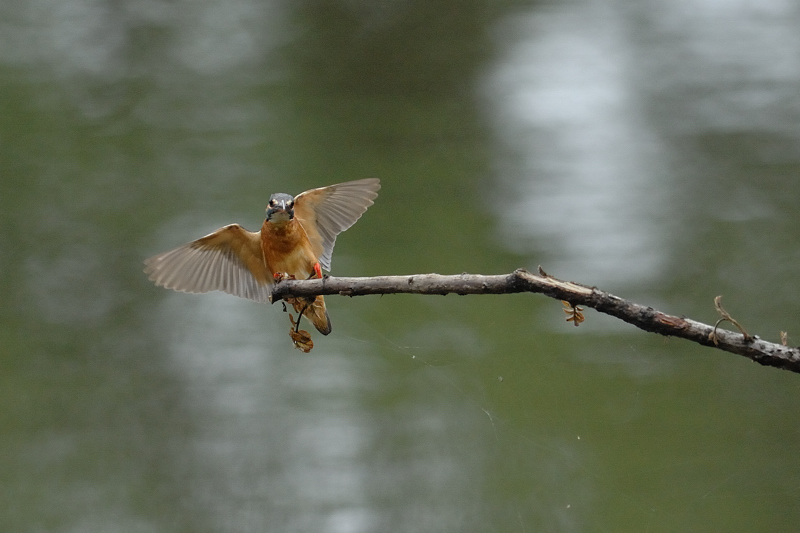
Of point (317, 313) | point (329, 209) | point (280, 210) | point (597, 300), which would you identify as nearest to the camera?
point (597, 300)

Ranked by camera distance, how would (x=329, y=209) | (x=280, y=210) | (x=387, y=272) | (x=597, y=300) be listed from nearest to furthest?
(x=597, y=300)
(x=280, y=210)
(x=329, y=209)
(x=387, y=272)

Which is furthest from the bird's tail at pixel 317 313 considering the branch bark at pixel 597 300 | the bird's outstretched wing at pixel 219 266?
the branch bark at pixel 597 300

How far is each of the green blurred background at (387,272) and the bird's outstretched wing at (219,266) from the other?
1.41 meters

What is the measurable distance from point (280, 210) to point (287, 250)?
0.12 meters

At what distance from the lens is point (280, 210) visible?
1.63 metres

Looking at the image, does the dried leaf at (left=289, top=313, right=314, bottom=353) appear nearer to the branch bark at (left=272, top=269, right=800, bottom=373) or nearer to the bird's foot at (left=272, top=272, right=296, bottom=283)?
the bird's foot at (left=272, top=272, right=296, bottom=283)

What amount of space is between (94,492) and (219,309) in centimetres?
98

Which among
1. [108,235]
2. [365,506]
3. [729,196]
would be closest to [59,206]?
[108,235]

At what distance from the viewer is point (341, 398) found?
3170mm

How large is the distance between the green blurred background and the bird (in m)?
1.42

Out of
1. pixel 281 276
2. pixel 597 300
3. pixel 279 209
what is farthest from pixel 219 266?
pixel 597 300

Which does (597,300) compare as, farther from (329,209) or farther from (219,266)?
(219,266)

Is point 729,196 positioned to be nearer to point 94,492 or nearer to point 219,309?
point 219,309

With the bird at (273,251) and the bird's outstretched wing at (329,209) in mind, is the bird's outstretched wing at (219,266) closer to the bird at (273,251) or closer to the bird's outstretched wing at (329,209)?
the bird at (273,251)
